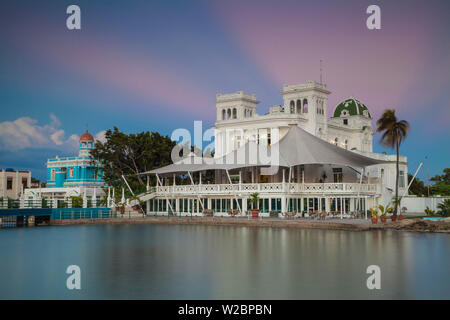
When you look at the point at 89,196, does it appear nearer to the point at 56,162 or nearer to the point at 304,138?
the point at 56,162

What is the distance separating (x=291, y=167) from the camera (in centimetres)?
4175

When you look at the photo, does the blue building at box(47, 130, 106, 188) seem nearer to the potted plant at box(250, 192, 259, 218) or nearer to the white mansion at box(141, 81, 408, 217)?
the white mansion at box(141, 81, 408, 217)

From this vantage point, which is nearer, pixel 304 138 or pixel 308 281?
pixel 308 281

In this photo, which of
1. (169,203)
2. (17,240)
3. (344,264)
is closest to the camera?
(344,264)

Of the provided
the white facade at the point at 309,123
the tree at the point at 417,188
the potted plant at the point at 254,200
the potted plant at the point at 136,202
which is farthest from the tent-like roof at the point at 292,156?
the tree at the point at 417,188

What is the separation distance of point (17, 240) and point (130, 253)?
32.1 ft

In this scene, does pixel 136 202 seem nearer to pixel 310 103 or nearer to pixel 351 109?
pixel 310 103

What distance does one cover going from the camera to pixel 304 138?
42.4m

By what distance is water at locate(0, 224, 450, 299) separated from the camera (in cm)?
1391

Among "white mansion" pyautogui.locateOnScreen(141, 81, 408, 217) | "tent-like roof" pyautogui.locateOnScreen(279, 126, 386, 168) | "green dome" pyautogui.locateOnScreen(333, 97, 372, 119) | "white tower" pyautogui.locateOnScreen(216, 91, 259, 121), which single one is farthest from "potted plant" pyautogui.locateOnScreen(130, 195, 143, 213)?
"green dome" pyautogui.locateOnScreen(333, 97, 372, 119)

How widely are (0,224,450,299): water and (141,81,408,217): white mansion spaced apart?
1038 centimetres

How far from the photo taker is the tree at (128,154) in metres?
56.6

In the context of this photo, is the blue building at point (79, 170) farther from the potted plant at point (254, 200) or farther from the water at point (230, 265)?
the water at point (230, 265)
